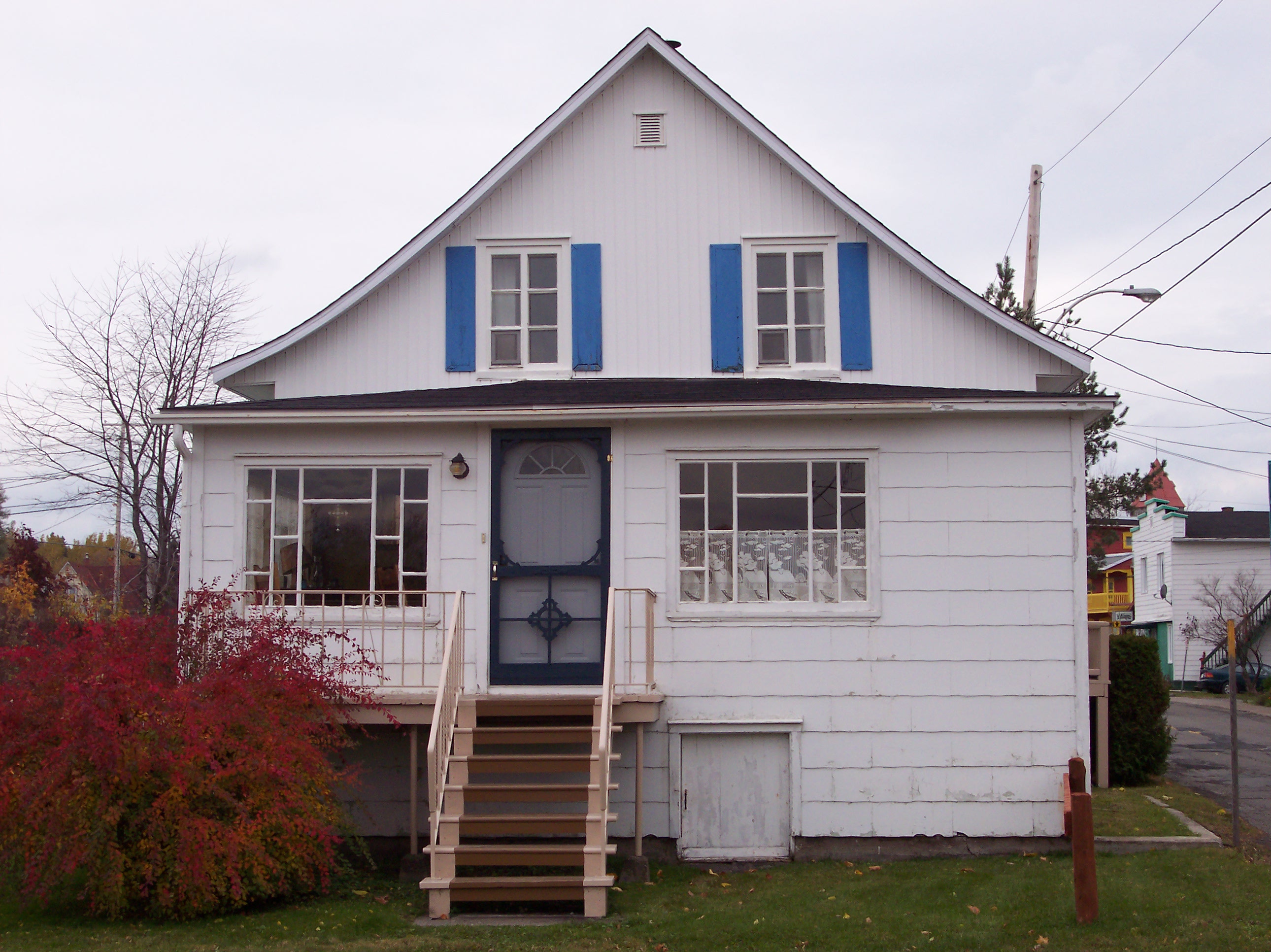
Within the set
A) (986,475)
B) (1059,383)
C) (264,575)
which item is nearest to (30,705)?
(264,575)

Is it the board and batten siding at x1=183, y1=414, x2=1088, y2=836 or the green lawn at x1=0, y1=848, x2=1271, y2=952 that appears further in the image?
the board and batten siding at x1=183, y1=414, x2=1088, y2=836

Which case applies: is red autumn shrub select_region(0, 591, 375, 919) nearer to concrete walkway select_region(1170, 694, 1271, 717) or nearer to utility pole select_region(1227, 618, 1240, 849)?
utility pole select_region(1227, 618, 1240, 849)

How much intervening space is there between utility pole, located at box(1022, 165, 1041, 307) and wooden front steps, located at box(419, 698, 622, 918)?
12.4 meters

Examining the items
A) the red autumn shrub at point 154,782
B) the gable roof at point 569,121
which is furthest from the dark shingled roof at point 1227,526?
the red autumn shrub at point 154,782

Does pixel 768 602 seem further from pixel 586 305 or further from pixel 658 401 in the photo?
pixel 586 305

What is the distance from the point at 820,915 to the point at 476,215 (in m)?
7.25

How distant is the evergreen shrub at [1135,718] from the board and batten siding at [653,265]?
4115 millimetres

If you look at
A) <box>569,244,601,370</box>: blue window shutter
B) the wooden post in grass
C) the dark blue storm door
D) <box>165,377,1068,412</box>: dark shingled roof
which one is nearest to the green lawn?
the wooden post in grass

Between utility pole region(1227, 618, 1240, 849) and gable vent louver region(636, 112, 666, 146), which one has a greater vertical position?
gable vent louver region(636, 112, 666, 146)

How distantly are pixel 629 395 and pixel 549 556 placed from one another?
1.57 m

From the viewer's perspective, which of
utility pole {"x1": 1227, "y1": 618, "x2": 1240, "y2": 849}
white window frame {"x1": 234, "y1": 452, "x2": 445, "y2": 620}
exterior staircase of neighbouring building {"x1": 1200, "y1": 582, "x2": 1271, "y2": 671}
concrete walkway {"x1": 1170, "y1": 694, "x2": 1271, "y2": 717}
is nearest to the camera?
utility pole {"x1": 1227, "y1": 618, "x2": 1240, "y2": 849}

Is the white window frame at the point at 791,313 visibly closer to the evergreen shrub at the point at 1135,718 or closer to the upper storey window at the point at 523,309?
the upper storey window at the point at 523,309

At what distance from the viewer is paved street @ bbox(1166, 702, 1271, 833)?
12.5 metres

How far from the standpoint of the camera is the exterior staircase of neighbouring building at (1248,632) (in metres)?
33.4
